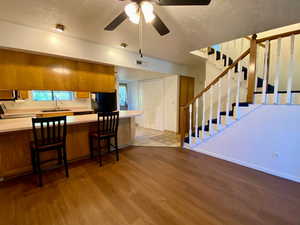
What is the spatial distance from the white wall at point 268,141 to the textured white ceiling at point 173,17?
1.38 m

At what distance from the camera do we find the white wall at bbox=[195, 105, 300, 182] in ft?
7.13

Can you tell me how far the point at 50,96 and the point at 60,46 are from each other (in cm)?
199

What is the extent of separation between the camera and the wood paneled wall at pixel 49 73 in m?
2.59

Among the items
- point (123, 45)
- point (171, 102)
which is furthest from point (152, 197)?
point (171, 102)

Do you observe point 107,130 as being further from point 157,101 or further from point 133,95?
point 133,95

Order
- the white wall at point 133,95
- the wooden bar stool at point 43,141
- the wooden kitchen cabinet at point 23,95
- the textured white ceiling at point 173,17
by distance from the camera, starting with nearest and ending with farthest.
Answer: the textured white ceiling at point 173,17 < the wooden bar stool at point 43,141 < the wooden kitchen cabinet at point 23,95 < the white wall at point 133,95

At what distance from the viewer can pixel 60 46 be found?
281cm

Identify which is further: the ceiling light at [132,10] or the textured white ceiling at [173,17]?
the textured white ceiling at [173,17]

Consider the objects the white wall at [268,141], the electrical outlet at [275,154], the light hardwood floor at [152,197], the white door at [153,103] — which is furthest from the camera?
the white door at [153,103]

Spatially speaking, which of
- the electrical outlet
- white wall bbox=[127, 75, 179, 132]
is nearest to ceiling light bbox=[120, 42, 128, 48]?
white wall bbox=[127, 75, 179, 132]

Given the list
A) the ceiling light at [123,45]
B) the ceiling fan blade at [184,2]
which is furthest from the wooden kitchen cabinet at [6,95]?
the ceiling fan blade at [184,2]

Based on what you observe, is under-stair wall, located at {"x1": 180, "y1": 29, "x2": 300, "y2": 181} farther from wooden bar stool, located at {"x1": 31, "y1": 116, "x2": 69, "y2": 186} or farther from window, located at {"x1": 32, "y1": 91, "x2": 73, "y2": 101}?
window, located at {"x1": 32, "y1": 91, "x2": 73, "y2": 101}

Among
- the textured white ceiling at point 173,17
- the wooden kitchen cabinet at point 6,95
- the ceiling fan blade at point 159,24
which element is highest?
the textured white ceiling at point 173,17

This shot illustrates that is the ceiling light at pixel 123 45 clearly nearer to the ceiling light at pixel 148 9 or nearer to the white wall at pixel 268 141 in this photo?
the ceiling light at pixel 148 9
